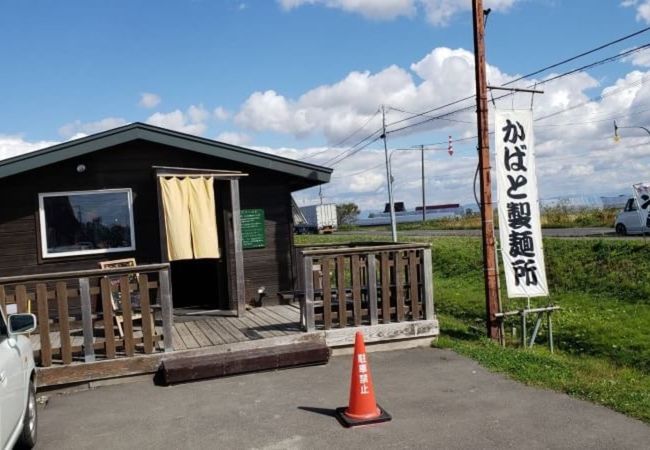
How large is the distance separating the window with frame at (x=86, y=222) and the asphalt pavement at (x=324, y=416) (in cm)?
298

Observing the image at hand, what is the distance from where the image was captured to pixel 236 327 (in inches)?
315

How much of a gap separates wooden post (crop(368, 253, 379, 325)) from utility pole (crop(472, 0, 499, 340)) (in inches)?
67.7

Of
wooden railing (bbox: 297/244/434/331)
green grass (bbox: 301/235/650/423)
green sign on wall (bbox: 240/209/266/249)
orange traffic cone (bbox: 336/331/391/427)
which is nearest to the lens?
orange traffic cone (bbox: 336/331/391/427)

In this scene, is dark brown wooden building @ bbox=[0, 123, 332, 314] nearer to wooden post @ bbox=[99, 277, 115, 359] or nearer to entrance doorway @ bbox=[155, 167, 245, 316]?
entrance doorway @ bbox=[155, 167, 245, 316]

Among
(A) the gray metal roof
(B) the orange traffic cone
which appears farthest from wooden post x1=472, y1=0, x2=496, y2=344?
(B) the orange traffic cone

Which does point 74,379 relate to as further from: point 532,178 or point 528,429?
point 532,178

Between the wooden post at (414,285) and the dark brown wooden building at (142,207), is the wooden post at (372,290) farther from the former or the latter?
the dark brown wooden building at (142,207)

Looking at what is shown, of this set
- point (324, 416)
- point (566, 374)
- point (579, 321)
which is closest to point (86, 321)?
point (324, 416)

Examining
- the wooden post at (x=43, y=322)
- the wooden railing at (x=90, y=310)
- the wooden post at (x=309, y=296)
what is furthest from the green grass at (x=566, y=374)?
the wooden post at (x=43, y=322)

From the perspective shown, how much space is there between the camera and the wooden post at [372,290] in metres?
7.61

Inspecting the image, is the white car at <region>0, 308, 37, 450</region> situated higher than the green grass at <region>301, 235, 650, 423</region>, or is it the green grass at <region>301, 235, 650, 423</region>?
the white car at <region>0, 308, 37, 450</region>

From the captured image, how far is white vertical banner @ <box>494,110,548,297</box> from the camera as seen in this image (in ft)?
26.1

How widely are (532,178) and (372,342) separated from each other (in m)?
3.18

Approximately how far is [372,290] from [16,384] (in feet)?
14.9
